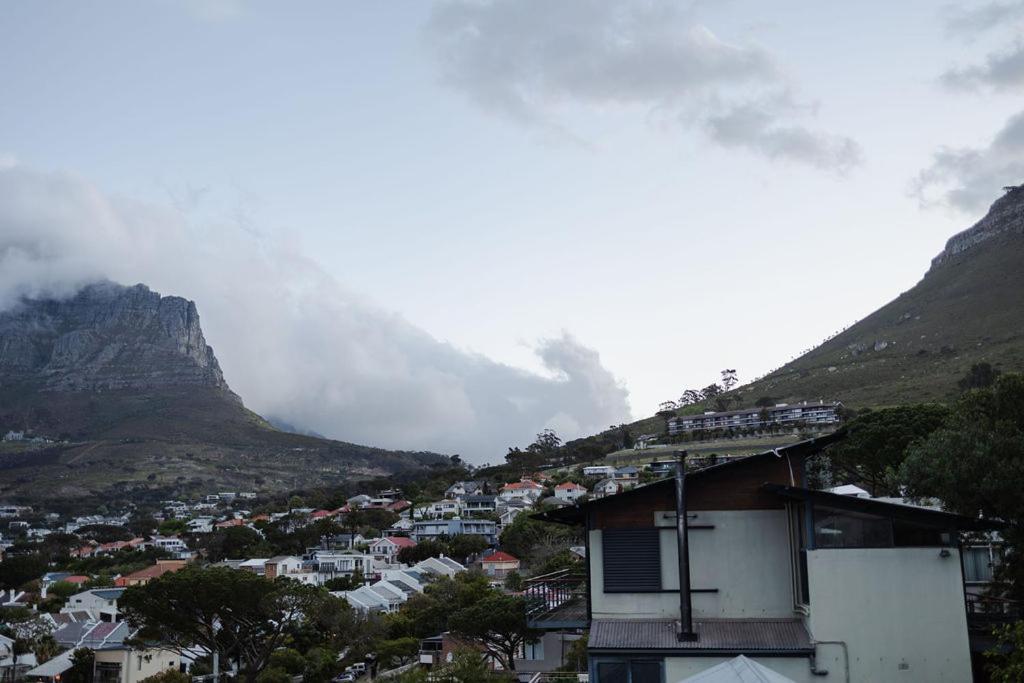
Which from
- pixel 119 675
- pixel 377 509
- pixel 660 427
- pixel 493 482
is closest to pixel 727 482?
pixel 119 675

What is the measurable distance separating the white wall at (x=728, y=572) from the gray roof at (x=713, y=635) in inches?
6.4

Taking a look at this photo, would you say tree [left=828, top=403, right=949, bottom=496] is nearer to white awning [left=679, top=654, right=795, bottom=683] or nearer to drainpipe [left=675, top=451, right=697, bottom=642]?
drainpipe [left=675, top=451, right=697, bottom=642]

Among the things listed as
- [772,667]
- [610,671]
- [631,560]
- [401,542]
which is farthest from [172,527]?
[772,667]

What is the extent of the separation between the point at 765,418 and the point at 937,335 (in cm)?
2731

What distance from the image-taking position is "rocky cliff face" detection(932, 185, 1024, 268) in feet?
472

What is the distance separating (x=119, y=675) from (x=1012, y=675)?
41151mm

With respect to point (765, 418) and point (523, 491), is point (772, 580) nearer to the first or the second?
point (523, 491)

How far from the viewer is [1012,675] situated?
33.9 feet

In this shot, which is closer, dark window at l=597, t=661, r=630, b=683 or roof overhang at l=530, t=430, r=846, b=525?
dark window at l=597, t=661, r=630, b=683

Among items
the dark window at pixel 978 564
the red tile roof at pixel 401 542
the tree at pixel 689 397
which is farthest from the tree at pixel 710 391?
the dark window at pixel 978 564

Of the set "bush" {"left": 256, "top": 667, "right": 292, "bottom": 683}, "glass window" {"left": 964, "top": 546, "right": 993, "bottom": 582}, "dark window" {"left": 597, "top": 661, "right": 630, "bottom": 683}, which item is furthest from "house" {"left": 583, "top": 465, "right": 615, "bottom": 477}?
"dark window" {"left": 597, "top": 661, "right": 630, "bottom": 683}

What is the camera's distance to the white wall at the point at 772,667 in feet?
38.2

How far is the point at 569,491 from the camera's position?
3450 inches

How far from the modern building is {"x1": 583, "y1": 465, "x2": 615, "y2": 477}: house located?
49.5ft
